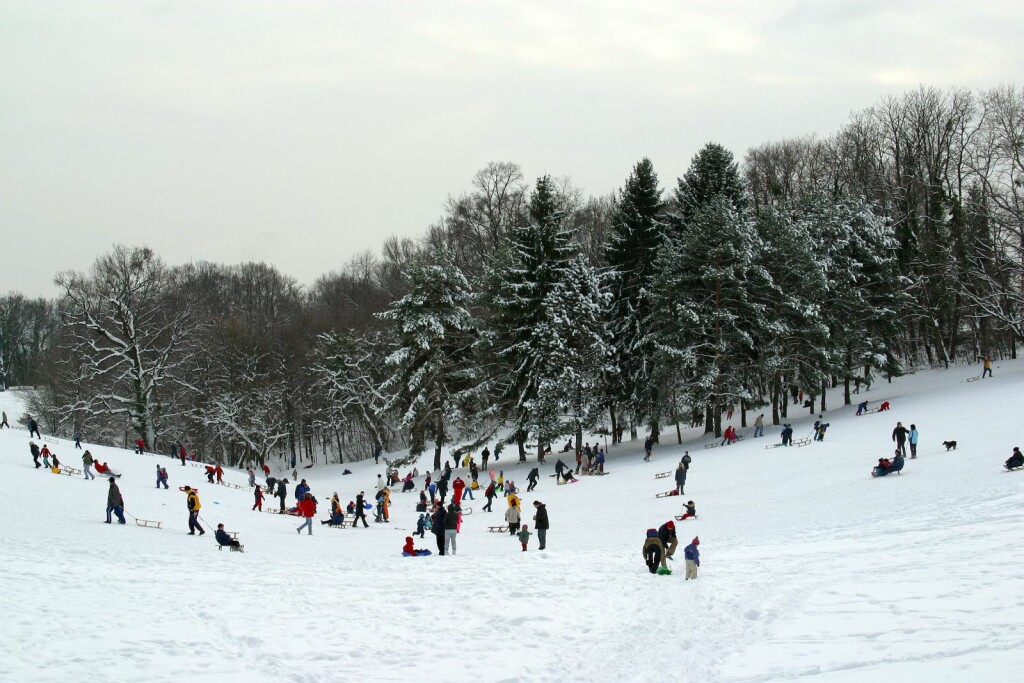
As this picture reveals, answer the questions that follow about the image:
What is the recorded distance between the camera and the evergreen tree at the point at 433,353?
43.8 metres

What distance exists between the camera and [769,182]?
70.4 meters

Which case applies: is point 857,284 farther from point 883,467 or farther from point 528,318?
point 883,467

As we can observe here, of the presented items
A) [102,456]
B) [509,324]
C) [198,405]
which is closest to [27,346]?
[198,405]

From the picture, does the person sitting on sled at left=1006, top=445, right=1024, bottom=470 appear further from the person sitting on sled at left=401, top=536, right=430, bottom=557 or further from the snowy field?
the person sitting on sled at left=401, top=536, right=430, bottom=557

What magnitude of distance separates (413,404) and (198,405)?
2765 cm

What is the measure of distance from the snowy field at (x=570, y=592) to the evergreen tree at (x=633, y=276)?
16535mm

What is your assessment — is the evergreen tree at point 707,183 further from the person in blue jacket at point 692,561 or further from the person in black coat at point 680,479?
the person in blue jacket at point 692,561

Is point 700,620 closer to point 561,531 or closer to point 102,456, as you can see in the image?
point 561,531

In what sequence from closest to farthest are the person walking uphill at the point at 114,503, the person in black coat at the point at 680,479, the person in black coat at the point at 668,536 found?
the person in black coat at the point at 668,536 < the person walking uphill at the point at 114,503 < the person in black coat at the point at 680,479

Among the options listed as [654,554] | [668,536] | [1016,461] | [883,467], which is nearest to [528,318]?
[883,467]

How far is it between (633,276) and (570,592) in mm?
31090

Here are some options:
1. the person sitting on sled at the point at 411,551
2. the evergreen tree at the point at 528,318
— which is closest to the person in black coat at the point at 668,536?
the person sitting on sled at the point at 411,551

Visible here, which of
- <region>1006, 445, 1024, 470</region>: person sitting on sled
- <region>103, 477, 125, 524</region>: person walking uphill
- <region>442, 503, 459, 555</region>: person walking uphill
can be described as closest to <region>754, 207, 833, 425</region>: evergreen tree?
<region>1006, 445, 1024, 470</region>: person sitting on sled

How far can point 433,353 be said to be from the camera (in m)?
45.0
